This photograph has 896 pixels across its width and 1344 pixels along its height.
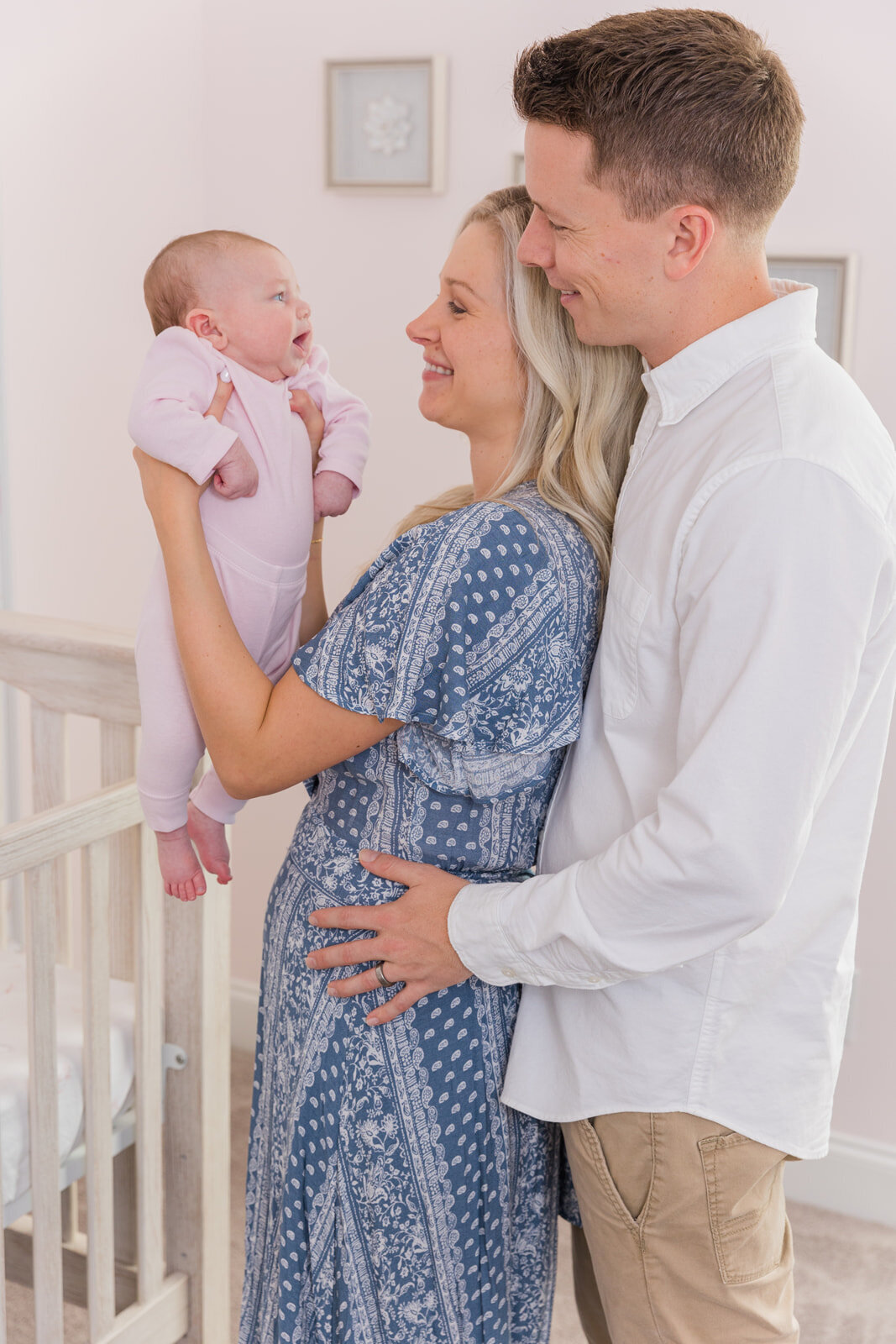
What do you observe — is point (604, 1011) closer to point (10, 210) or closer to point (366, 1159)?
point (366, 1159)

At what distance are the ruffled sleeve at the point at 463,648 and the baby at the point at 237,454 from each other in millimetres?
185

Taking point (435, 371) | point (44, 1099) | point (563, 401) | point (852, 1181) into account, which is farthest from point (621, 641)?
point (852, 1181)

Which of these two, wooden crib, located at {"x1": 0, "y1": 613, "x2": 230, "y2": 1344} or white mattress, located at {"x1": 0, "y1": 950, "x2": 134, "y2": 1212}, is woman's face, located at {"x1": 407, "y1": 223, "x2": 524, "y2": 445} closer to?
wooden crib, located at {"x1": 0, "y1": 613, "x2": 230, "y2": 1344}

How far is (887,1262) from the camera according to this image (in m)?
2.15

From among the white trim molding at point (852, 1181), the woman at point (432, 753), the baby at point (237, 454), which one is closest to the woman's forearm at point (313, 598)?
the baby at point (237, 454)

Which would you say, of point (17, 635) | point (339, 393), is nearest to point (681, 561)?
point (339, 393)

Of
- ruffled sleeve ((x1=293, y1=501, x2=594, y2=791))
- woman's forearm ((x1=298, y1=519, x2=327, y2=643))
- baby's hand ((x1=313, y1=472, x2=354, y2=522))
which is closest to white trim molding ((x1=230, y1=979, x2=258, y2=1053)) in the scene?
woman's forearm ((x1=298, y1=519, x2=327, y2=643))

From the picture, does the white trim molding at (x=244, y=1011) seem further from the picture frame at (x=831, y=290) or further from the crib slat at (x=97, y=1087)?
the picture frame at (x=831, y=290)

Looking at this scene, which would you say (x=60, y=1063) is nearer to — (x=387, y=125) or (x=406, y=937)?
(x=406, y=937)

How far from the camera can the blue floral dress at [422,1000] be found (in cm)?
101

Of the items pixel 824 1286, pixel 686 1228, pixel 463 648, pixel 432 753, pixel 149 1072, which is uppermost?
pixel 463 648

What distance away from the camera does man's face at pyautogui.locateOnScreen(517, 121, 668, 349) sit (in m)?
0.97

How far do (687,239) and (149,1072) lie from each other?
1198mm

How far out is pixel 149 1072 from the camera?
158cm
